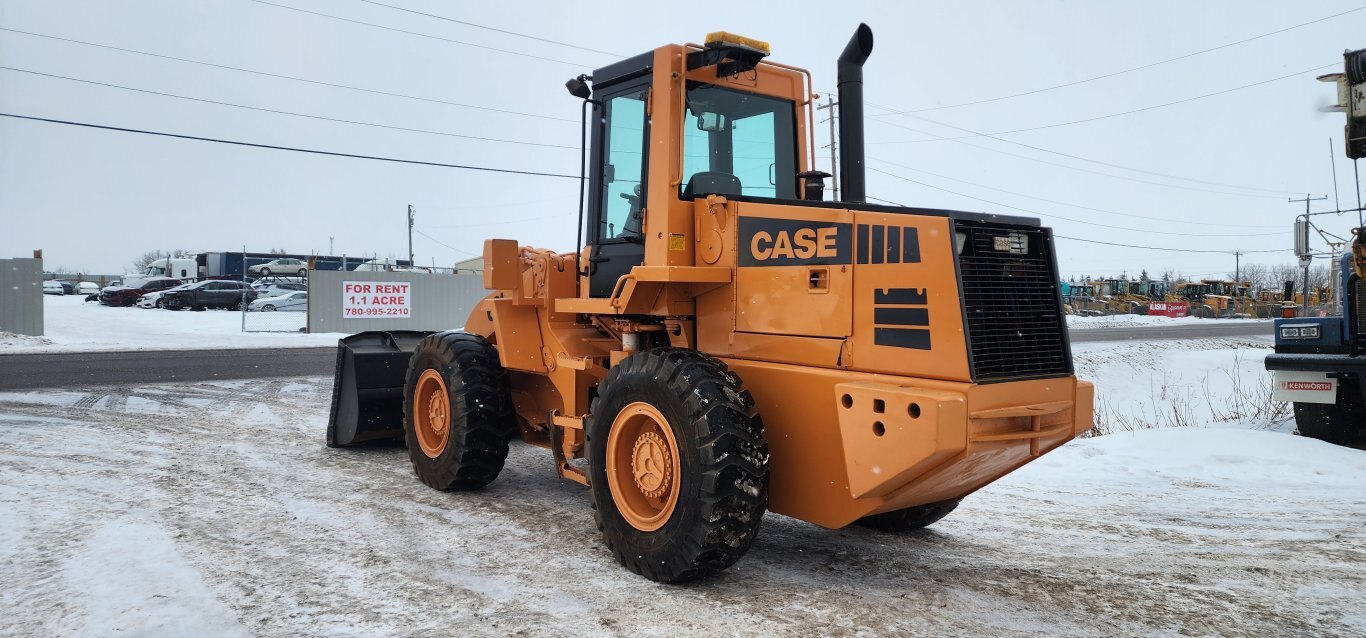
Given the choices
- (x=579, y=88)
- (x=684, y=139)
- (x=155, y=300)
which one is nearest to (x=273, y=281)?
(x=155, y=300)

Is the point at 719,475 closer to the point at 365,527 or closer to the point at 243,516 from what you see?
the point at 365,527

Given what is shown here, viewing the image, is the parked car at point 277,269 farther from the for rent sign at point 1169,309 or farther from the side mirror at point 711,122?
the for rent sign at point 1169,309

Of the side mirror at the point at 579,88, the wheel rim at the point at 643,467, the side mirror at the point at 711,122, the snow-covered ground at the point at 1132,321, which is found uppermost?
the side mirror at the point at 579,88

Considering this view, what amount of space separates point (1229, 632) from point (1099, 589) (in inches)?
26.6

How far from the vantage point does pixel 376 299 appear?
25.7m

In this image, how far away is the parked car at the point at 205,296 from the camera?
3497 centimetres

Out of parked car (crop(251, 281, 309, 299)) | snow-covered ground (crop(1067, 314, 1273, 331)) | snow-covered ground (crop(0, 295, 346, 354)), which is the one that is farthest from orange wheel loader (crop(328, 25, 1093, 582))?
snow-covered ground (crop(1067, 314, 1273, 331))

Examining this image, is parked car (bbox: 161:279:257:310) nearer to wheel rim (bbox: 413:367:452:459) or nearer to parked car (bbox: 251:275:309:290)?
parked car (bbox: 251:275:309:290)

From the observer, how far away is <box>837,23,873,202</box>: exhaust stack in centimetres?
534

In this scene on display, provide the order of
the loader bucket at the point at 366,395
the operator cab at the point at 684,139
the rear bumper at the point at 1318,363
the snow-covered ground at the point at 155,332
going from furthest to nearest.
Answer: the snow-covered ground at the point at 155,332 < the rear bumper at the point at 1318,363 < the loader bucket at the point at 366,395 < the operator cab at the point at 684,139

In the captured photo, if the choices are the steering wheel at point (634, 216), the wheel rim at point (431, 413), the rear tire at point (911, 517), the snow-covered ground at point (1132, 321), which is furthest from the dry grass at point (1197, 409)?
the snow-covered ground at point (1132, 321)

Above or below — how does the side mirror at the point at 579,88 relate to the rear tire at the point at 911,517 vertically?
above

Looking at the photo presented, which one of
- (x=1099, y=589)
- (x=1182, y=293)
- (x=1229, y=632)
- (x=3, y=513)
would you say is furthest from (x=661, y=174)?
(x=1182, y=293)

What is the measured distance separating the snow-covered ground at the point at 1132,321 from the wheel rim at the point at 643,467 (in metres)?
37.4
